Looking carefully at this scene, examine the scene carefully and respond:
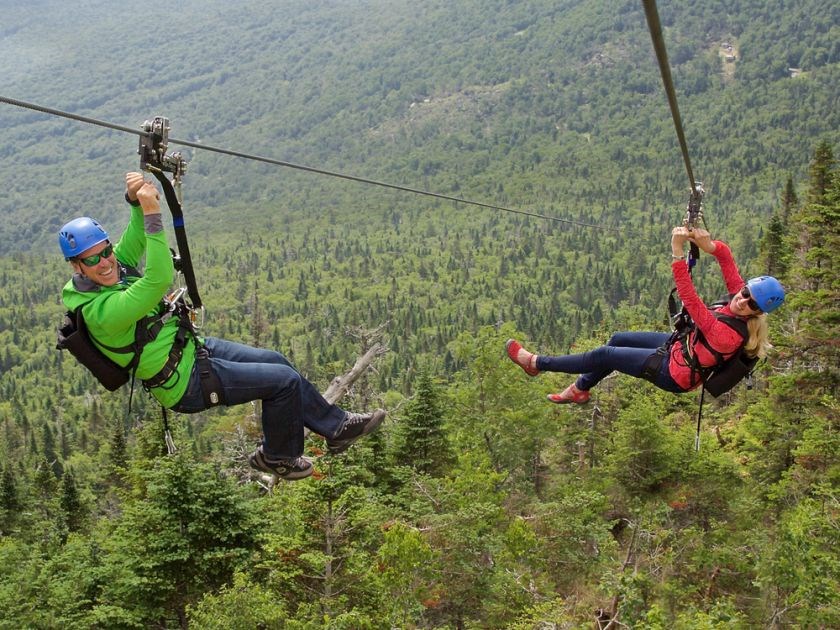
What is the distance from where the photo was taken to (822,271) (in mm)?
13773

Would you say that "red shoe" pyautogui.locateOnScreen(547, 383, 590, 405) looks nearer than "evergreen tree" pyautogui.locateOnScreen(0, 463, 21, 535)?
Yes

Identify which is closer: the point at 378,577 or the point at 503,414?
the point at 378,577

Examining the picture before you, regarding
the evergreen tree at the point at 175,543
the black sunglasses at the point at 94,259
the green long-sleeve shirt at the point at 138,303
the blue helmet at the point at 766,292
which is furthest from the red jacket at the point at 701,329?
the evergreen tree at the point at 175,543

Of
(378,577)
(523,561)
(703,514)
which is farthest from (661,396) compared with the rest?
(378,577)

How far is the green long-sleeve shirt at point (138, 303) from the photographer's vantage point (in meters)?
4.57

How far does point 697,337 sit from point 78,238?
4760 mm

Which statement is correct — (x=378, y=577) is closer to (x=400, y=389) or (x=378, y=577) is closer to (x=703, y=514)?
(x=703, y=514)

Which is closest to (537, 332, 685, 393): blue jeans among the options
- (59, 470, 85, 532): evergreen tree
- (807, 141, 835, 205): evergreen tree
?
(807, 141, 835, 205): evergreen tree

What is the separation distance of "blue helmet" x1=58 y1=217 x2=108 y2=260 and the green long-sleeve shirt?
25 centimetres

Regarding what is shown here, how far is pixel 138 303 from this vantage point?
4.60m

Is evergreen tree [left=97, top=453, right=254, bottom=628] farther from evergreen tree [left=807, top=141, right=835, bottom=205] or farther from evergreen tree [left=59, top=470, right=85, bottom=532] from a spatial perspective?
evergreen tree [left=807, top=141, right=835, bottom=205]

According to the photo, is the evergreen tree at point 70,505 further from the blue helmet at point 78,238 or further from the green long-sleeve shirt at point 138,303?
the blue helmet at point 78,238

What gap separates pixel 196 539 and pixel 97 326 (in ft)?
38.8

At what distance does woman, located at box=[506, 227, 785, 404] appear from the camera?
589 cm
